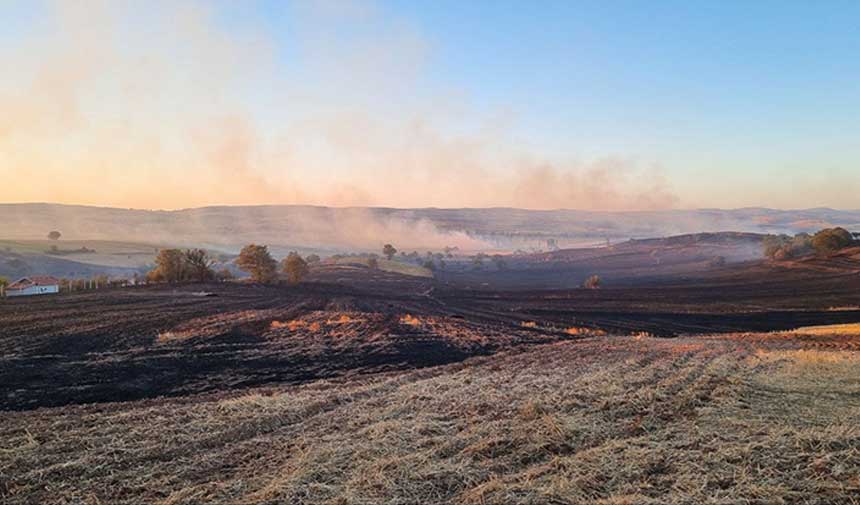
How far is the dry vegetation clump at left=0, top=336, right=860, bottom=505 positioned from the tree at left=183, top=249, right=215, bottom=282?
50014mm

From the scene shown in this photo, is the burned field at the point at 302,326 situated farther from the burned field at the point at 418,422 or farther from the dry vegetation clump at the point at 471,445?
the dry vegetation clump at the point at 471,445

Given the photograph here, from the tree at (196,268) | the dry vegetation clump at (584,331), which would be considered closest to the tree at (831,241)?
the dry vegetation clump at (584,331)

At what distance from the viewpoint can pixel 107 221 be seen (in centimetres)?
18762

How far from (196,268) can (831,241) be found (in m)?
98.8

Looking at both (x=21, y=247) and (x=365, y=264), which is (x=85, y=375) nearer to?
(x=365, y=264)

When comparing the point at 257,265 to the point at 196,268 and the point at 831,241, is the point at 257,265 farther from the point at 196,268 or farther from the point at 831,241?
the point at 831,241

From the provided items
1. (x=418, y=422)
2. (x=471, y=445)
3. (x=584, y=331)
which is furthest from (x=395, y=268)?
(x=471, y=445)

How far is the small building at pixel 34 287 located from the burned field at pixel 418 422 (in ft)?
A: 106

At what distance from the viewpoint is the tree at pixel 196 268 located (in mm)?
56184

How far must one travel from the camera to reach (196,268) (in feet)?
187

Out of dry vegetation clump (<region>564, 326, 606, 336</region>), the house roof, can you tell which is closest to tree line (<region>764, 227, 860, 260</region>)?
dry vegetation clump (<region>564, 326, 606, 336</region>)

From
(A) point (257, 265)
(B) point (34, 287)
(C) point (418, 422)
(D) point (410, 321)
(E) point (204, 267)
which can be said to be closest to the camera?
(C) point (418, 422)

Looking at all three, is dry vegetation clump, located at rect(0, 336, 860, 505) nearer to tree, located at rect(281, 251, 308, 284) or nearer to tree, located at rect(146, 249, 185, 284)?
tree, located at rect(146, 249, 185, 284)

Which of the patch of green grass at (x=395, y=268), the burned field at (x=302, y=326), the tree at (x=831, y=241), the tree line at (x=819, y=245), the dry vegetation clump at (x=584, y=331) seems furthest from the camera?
the patch of green grass at (x=395, y=268)
